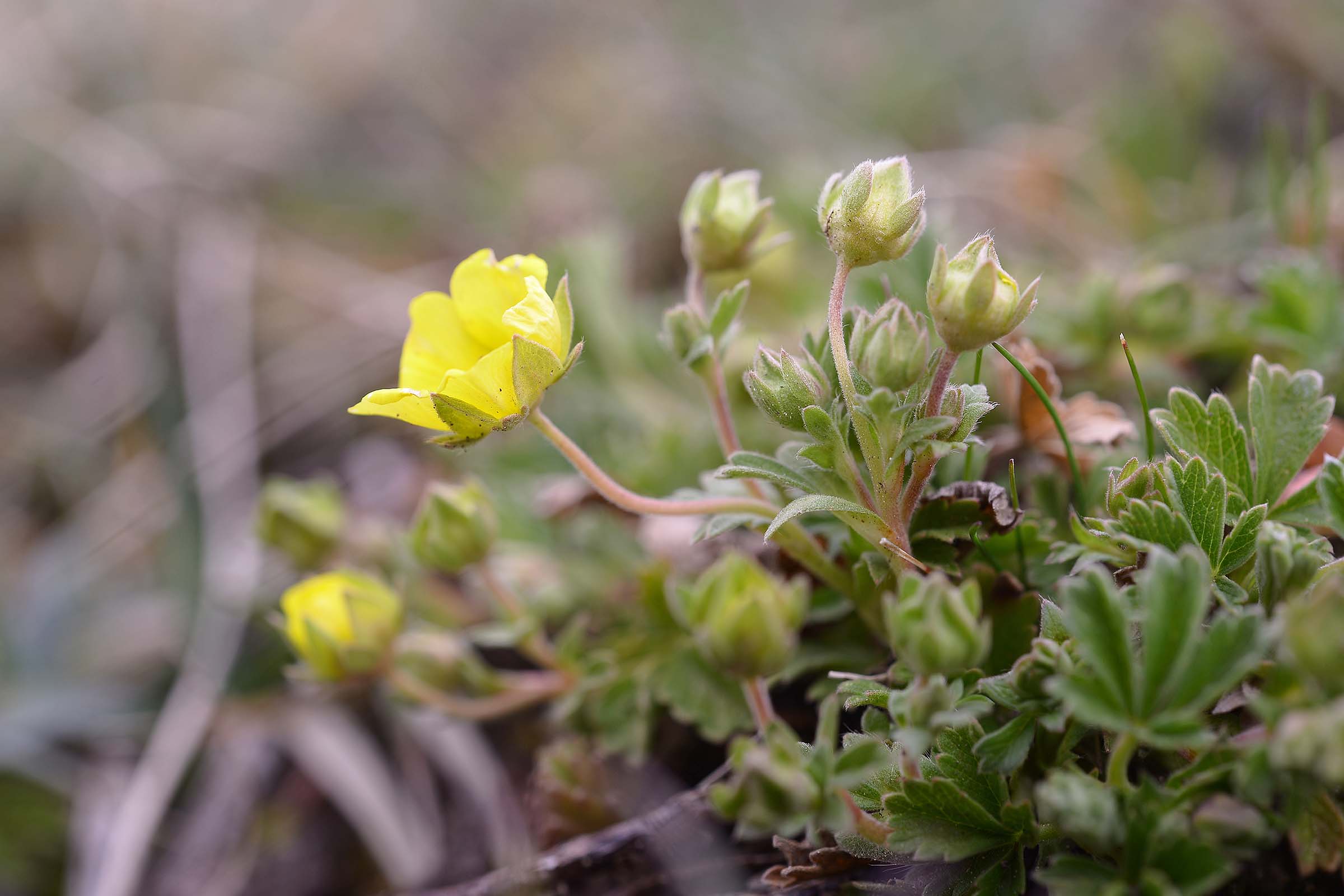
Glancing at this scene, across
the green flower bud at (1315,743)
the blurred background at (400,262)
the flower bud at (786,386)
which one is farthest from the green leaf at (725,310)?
the green flower bud at (1315,743)

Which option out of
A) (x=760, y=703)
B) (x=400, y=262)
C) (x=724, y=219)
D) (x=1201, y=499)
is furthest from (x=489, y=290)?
(x=400, y=262)

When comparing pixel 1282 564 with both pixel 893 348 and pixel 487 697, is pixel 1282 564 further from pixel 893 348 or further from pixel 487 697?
pixel 487 697

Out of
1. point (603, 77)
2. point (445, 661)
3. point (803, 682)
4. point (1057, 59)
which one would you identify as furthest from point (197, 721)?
point (1057, 59)

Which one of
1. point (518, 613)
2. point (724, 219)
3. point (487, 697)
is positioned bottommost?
point (487, 697)

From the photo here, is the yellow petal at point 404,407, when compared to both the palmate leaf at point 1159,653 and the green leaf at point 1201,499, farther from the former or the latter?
the green leaf at point 1201,499

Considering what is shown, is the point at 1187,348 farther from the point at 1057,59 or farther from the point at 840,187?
the point at 1057,59

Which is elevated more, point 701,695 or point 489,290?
point 489,290

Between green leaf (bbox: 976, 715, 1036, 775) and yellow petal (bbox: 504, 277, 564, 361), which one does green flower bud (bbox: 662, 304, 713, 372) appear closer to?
yellow petal (bbox: 504, 277, 564, 361)
